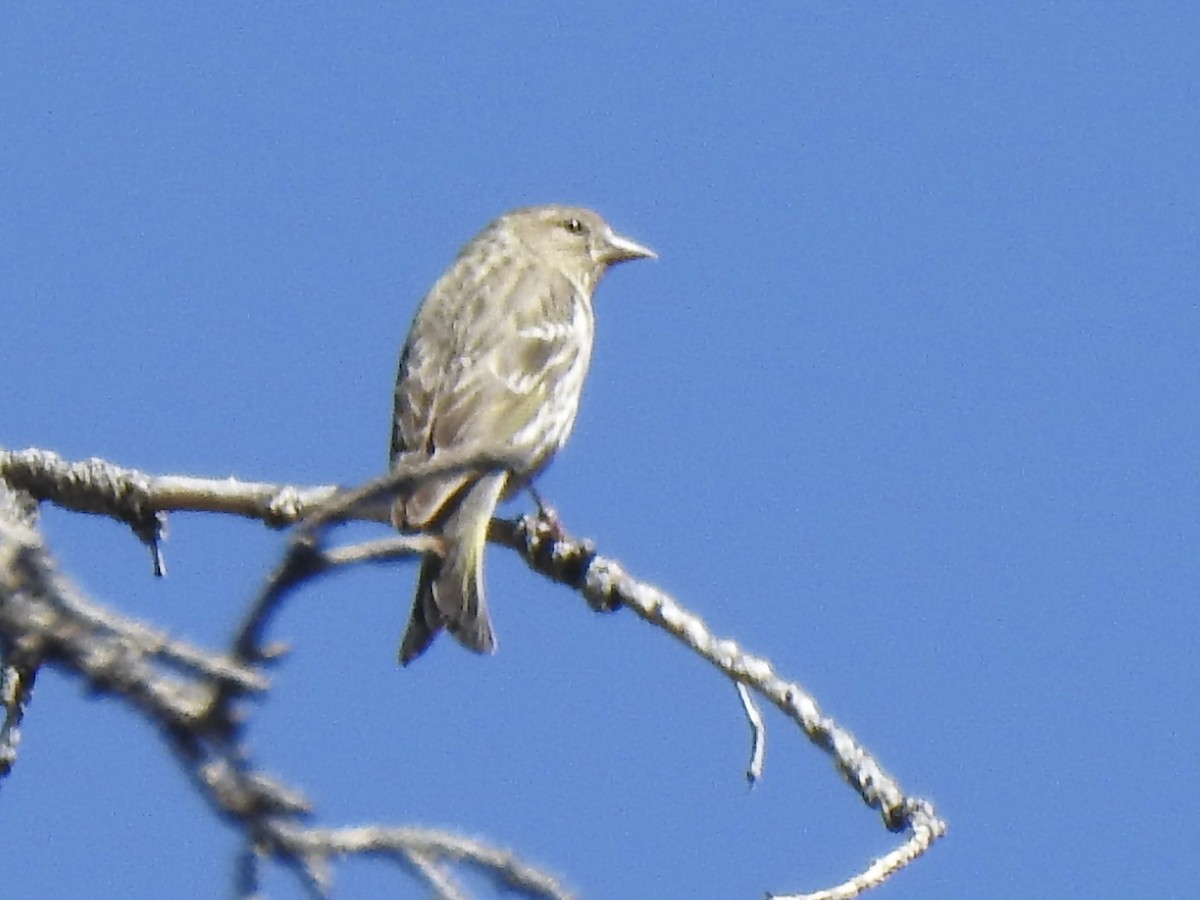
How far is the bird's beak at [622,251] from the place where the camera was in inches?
315

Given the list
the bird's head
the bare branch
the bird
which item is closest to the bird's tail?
the bird

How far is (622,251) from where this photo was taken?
8031 mm

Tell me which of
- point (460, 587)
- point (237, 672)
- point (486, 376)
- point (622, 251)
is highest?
point (622, 251)

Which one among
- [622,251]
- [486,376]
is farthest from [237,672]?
[622,251]

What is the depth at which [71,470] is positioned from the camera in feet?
15.6

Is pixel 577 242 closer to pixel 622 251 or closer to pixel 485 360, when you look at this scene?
pixel 622 251

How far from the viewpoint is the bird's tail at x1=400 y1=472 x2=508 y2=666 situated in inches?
220

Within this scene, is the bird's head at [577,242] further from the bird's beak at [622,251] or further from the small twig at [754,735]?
the small twig at [754,735]

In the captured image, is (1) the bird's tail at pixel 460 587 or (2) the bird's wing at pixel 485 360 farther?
(2) the bird's wing at pixel 485 360

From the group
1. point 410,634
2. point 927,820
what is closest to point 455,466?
point 927,820

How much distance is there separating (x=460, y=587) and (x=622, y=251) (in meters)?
2.73

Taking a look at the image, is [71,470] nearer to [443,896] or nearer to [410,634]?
[410,634]

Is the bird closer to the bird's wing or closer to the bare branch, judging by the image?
the bird's wing

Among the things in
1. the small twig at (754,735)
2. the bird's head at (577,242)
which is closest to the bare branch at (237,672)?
the small twig at (754,735)
